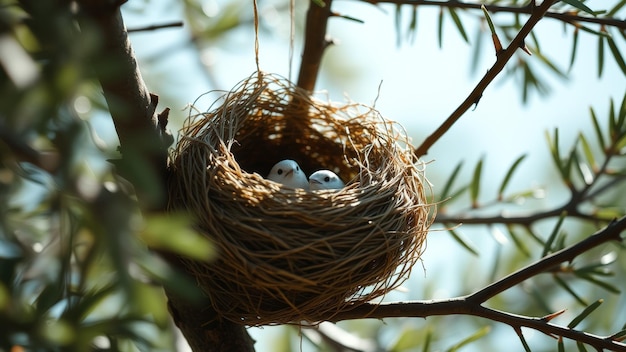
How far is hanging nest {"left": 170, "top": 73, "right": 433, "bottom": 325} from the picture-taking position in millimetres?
1013

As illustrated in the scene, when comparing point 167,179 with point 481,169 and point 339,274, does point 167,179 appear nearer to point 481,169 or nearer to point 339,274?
point 339,274

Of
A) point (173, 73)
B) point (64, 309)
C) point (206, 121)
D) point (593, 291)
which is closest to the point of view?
point (64, 309)

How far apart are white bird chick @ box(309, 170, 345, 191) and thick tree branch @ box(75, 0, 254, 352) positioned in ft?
1.00

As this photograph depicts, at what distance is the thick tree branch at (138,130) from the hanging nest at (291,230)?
0.19 feet

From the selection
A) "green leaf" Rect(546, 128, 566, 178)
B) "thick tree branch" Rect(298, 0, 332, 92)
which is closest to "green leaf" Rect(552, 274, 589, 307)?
"green leaf" Rect(546, 128, 566, 178)

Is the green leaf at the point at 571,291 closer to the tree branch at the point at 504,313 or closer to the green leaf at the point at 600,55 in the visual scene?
the tree branch at the point at 504,313

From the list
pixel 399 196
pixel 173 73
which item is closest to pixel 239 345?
pixel 399 196

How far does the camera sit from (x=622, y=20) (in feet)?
3.96

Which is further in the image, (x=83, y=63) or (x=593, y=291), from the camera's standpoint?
(x=593, y=291)

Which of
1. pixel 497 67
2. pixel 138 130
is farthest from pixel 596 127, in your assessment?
pixel 138 130

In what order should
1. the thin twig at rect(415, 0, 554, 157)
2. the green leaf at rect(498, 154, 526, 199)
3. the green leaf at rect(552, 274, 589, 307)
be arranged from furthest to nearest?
1. the green leaf at rect(498, 154, 526, 199)
2. the green leaf at rect(552, 274, 589, 307)
3. the thin twig at rect(415, 0, 554, 157)

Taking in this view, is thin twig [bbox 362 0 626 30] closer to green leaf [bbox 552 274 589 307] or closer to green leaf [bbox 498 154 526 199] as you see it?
green leaf [bbox 498 154 526 199]

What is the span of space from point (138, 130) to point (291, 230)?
0.82ft

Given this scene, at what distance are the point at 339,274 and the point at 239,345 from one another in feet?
0.70
